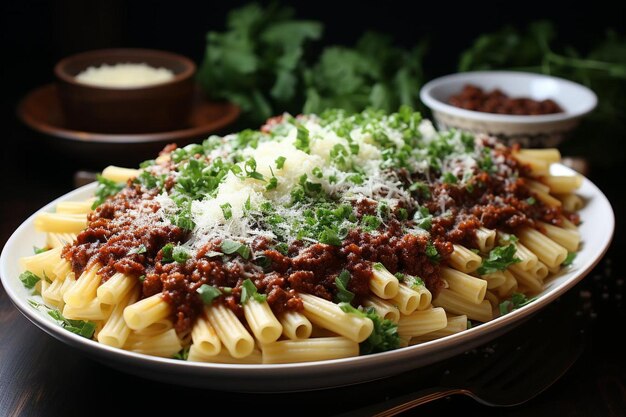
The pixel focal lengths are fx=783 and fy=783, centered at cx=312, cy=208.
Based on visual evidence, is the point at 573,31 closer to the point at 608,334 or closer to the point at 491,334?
the point at 608,334

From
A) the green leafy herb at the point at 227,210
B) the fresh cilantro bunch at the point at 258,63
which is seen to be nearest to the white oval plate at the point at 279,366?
the green leafy herb at the point at 227,210

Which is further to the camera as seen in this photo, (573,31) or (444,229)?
(573,31)

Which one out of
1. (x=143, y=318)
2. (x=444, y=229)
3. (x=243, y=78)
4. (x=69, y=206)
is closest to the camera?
(x=143, y=318)

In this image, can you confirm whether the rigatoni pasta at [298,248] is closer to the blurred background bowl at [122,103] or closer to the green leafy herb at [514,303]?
the green leafy herb at [514,303]

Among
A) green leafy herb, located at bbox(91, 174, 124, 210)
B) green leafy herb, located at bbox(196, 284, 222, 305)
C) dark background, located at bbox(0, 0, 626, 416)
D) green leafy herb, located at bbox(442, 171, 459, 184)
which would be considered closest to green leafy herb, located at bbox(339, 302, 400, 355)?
green leafy herb, located at bbox(196, 284, 222, 305)

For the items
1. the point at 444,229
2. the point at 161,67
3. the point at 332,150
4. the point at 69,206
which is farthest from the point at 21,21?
the point at 444,229
